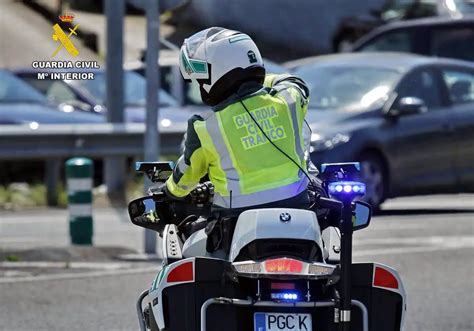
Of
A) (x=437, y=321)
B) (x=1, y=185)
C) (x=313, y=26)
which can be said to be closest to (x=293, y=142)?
(x=437, y=321)

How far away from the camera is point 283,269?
5676 millimetres

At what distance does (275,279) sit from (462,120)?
10.9 metres

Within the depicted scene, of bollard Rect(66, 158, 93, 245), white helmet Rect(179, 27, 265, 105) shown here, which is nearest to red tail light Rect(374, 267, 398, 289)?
white helmet Rect(179, 27, 265, 105)

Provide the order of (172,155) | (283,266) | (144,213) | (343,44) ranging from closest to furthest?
1. (283,266)
2. (144,213)
3. (172,155)
4. (343,44)

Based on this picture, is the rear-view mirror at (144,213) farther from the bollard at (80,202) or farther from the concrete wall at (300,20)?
the concrete wall at (300,20)

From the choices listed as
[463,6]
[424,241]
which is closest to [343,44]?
[463,6]

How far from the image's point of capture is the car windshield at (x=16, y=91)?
18.2m

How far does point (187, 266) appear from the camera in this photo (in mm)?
5938

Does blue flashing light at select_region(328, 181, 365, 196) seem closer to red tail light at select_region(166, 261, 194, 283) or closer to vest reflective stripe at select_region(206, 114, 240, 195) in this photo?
vest reflective stripe at select_region(206, 114, 240, 195)

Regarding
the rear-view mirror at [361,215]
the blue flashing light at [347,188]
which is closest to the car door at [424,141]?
the rear-view mirror at [361,215]

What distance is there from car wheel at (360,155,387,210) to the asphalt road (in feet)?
0.82
